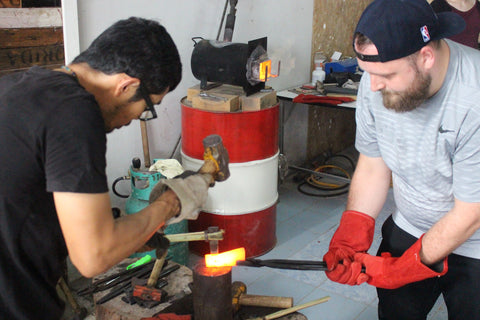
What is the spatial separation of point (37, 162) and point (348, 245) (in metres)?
1.34

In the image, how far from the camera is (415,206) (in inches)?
77.6

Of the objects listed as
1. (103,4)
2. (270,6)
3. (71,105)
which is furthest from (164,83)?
(270,6)

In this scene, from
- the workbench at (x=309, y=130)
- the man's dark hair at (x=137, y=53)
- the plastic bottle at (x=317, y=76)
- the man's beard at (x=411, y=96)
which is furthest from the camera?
the workbench at (x=309, y=130)

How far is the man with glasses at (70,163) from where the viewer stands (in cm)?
122

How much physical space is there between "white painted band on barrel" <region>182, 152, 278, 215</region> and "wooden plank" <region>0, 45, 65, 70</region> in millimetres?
1113

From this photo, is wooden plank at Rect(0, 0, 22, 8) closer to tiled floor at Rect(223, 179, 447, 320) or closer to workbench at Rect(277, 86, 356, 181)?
tiled floor at Rect(223, 179, 447, 320)

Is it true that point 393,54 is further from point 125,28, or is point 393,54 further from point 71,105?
point 71,105

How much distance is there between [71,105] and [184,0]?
2601mm

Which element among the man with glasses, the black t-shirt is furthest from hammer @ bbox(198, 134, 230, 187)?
the black t-shirt

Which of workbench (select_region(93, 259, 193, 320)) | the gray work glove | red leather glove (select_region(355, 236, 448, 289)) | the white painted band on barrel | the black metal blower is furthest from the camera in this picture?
the white painted band on barrel

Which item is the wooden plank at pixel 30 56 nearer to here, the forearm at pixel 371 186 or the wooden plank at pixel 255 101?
the wooden plank at pixel 255 101

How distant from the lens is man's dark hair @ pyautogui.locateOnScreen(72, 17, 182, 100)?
1389 mm

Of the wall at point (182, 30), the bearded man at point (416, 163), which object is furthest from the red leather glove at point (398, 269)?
the wall at point (182, 30)

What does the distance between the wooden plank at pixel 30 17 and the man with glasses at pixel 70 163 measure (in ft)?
4.79
